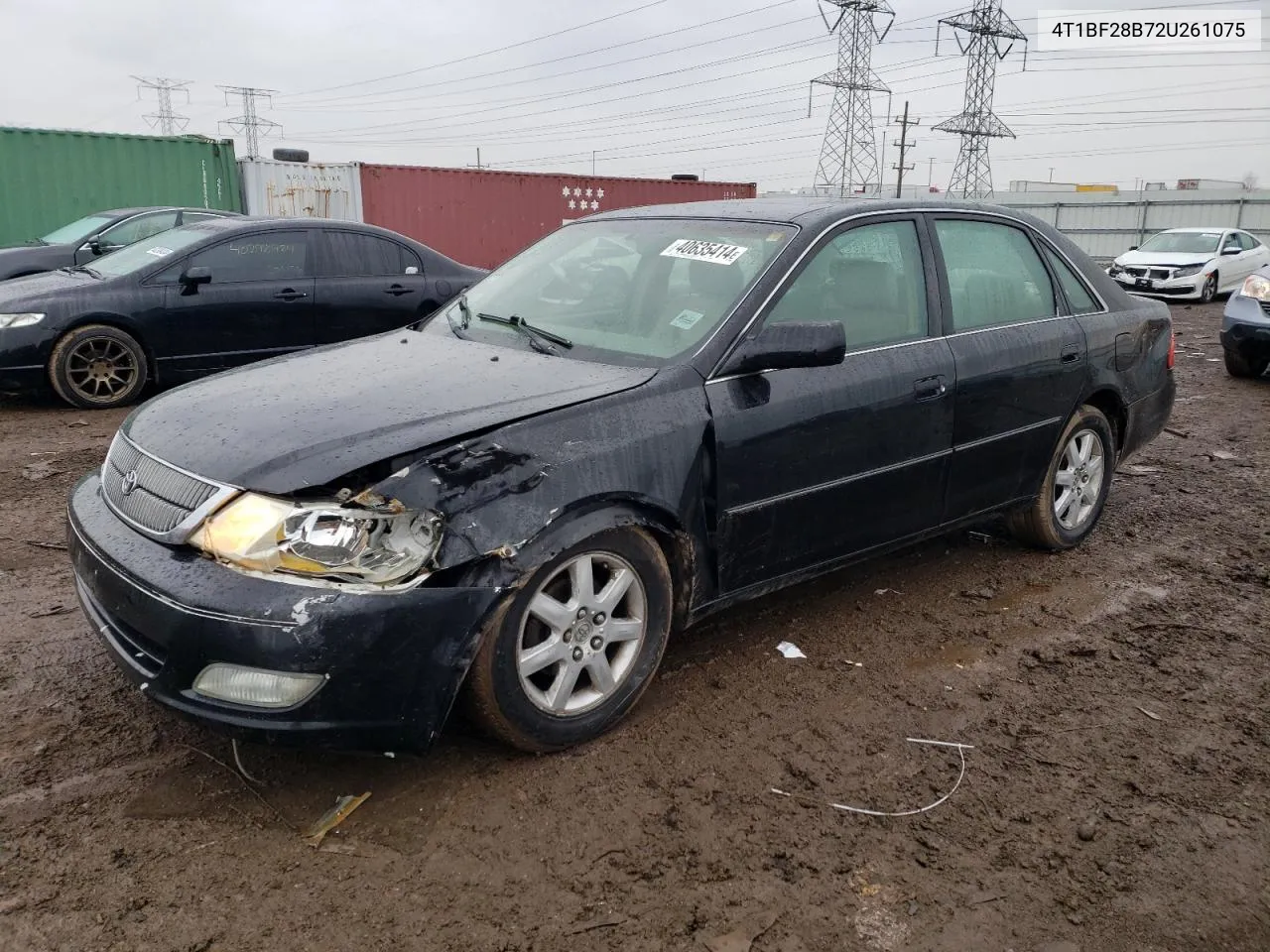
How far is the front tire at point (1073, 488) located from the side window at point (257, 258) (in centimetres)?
601

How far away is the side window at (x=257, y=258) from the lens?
25.7ft

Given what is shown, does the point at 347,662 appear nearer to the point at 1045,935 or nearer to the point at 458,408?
the point at 458,408

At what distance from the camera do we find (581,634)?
2928 millimetres

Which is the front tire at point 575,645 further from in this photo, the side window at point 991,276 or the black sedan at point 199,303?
the black sedan at point 199,303

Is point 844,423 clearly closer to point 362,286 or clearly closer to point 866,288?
point 866,288

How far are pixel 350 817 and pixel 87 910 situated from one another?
64 cm

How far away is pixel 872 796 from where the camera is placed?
2.87m

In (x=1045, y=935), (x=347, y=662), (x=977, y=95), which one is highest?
(x=977, y=95)

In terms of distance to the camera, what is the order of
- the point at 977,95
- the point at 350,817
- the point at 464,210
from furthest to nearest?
the point at 977,95, the point at 464,210, the point at 350,817

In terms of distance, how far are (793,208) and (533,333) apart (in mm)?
1140

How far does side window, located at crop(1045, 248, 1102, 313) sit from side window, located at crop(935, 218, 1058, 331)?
0.10 metres

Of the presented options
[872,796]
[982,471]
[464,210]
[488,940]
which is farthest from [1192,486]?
[464,210]

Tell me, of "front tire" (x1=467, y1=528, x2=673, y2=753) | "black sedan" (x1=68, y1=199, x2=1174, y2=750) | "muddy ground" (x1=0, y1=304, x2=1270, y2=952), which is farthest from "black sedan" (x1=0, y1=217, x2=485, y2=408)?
"front tire" (x1=467, y1=528, x2=673, y2=753)

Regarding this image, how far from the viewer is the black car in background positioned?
37.2 ft
